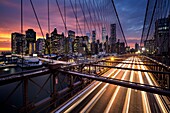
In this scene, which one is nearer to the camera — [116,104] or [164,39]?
[116,104]

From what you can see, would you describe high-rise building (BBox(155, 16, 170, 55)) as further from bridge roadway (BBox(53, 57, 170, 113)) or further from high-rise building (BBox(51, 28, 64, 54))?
high-rise building (BBox(51, 28, 64, 54))

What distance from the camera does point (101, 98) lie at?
660cm

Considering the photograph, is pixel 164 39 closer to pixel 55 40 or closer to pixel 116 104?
pixel 116 104

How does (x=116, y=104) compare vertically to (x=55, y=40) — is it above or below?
below

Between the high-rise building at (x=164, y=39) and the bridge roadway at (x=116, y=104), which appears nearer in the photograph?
the bridge roadway at (x=116, y=104)

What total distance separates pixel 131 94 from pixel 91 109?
346cm

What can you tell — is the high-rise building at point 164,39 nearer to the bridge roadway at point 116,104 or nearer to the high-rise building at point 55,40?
the bridge roadway at point 116,104

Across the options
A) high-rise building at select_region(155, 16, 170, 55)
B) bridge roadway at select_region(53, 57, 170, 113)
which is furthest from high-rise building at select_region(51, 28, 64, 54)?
high-rise building at select_region(155, 16, 170, 55)

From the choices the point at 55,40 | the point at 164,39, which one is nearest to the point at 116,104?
the point at 164,39

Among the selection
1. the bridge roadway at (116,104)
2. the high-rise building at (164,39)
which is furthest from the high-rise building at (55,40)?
the high-rise building at (164,39)

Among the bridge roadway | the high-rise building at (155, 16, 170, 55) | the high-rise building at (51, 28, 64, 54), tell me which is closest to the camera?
the bridge roadway

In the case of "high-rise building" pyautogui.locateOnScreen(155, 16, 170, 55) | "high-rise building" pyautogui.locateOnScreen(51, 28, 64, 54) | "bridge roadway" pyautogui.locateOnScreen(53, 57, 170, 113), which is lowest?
"bridge roadway" pyautogui.locateOnScreen(53, 57, 170, 113)

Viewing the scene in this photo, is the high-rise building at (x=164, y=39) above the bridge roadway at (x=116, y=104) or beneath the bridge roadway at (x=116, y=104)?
above

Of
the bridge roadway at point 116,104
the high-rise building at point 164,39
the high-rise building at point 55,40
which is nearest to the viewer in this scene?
the bridge roadway at point 116,104
